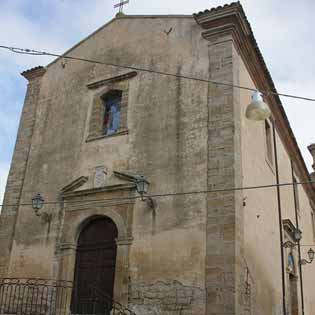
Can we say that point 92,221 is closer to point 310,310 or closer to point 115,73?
point 115,73

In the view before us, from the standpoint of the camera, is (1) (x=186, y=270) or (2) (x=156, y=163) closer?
(1) (x=186, y=270)

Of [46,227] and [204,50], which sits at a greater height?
[204,50]

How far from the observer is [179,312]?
8156mm

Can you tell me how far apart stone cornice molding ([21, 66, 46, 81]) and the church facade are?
0.07 metres

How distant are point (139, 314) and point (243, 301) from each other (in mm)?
1979

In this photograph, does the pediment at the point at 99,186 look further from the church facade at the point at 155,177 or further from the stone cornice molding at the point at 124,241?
the stone cornice molding at the point at 124,241

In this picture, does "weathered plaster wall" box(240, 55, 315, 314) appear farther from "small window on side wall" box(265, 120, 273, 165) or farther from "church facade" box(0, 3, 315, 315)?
"small window on side wall" box(265, 120, 273, 165)

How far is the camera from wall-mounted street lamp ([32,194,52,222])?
10461 millimetres

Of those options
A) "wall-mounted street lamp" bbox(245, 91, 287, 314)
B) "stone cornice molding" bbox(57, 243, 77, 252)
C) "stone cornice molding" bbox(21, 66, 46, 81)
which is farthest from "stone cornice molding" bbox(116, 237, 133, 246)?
"stone cornice molding" bbox(21, 66, 46, 81)

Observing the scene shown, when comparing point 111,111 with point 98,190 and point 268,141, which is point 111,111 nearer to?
point 98,190

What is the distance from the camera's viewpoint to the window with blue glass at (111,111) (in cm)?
1116

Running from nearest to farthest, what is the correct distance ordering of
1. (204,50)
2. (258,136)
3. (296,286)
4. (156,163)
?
(156,163)
(204,50)
(258,136)
(296,286)

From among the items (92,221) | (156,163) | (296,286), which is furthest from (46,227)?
(296,286)

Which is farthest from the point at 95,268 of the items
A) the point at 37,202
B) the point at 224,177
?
the point at 224,177
